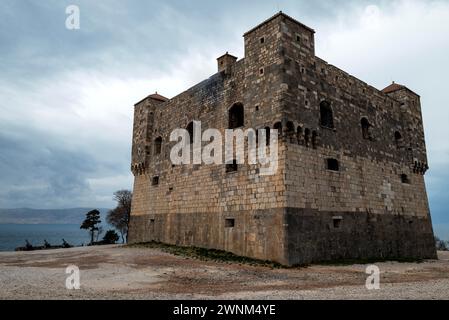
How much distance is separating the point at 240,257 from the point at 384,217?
9.14 meters

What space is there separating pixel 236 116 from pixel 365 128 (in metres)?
7.96

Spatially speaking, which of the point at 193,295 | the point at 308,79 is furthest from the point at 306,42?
the point at 193,295

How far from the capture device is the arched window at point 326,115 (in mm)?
17391

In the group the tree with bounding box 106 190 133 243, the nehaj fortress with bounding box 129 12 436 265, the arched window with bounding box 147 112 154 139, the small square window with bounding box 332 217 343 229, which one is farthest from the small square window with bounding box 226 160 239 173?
the tree with bounding box 106 190 133 243

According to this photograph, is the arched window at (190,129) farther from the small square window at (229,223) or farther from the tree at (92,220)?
the tree at (92,220)

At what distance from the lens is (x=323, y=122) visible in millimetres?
17422

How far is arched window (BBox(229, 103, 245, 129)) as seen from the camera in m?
18.2

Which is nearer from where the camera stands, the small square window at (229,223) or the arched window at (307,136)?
the arched window at (307,136)

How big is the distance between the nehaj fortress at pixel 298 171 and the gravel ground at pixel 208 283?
8.07ft

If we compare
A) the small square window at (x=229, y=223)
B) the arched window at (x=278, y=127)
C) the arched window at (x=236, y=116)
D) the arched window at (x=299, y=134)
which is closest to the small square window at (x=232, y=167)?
the arched window at (x=236, y=116)

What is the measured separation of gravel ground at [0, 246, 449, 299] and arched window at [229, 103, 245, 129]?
7642 millimetres

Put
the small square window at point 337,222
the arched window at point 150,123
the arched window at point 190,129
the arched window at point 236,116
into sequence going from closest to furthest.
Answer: the small square window at point 337,222
the arched window at point 236,116
the arched window at point 190,129
the arched window at point 150,123

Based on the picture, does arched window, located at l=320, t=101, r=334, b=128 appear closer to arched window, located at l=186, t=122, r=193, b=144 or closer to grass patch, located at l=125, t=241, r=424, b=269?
grass patch, located at l=125, t=241, r=424, b=269

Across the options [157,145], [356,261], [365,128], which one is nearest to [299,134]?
[356,261]
